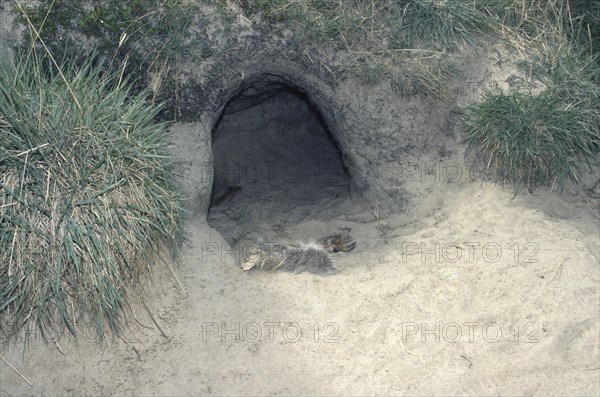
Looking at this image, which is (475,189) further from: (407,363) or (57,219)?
(57,219)

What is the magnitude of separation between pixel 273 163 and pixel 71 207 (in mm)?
2866

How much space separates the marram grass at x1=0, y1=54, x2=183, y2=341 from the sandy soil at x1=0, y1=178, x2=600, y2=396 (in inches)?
8.3

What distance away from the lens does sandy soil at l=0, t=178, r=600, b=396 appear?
12.5 ft

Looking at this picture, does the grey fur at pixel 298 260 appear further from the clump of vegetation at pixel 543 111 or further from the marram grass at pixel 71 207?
Result: the clump of vegetation at pixel 543 111

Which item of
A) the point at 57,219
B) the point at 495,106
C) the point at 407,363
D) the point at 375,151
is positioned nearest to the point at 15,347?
the point at 57,219

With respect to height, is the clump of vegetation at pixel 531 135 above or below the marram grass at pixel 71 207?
above

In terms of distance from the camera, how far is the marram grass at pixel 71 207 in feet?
12.2

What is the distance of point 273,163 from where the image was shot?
6.48 m

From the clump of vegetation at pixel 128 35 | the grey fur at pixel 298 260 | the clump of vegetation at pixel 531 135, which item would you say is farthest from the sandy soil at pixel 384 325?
the clump of vegetation at pixel 128 35

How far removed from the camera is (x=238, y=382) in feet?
12.5

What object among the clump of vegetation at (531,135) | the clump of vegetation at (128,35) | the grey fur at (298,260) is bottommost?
the grey fur at (298,260)

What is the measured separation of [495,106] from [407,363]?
1.83 metres

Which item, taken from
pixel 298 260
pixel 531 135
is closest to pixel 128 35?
pixel 298 260

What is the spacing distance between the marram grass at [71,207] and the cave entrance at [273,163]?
1.35m
